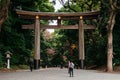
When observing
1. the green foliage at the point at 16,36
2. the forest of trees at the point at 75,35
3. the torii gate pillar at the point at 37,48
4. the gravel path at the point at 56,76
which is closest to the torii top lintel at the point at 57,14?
the torii gate pillar at the point at 37,48

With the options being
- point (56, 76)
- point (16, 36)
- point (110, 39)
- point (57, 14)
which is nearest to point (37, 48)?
point (57, 14)

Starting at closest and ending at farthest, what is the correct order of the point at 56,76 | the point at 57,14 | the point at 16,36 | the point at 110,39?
the point at 56,76
the point at 110,39
the point at 57,14
the point at 16,36

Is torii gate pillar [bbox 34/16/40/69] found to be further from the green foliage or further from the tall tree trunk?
the tall tree trunk

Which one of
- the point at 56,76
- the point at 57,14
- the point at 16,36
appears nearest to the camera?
the point at 56,76

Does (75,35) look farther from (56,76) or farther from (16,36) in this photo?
(56,76)

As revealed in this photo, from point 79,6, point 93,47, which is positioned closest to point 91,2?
point 79,6

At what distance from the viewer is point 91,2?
40.4m

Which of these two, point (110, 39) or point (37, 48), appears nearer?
point (110, 39)

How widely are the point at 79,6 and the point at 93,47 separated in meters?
7.14

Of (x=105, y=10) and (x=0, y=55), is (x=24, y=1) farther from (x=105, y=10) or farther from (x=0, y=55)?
(x=105, y=10)

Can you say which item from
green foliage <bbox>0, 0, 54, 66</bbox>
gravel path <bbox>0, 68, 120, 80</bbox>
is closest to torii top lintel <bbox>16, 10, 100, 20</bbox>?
green foliage <bbox>0, 0, 54, 66</bbox>

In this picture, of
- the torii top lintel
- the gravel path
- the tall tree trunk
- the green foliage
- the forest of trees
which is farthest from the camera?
the green foliage

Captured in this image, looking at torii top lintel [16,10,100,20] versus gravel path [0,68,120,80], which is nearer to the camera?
gravel path [0,68,120,80]

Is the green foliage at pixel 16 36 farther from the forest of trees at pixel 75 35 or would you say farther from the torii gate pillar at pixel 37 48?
the torii gate pillar at pixel 37 48
